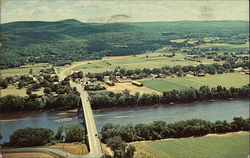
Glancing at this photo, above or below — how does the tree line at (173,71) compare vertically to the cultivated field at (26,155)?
above

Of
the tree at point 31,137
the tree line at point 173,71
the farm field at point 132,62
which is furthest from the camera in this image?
the farm field at point 132,62

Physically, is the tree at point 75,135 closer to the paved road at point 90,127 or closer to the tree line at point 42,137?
the tree line at point 42,137

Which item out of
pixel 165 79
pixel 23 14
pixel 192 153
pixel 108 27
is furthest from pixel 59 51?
pixel 192 153

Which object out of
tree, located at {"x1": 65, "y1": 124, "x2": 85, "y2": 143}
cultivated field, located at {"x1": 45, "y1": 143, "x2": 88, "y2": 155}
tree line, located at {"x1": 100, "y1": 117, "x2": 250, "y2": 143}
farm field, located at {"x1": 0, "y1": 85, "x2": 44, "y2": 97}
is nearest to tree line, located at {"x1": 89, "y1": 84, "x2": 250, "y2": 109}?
farm field, located at {"x1": 0, "y1": 85, "x2": 44, "y2": 97}

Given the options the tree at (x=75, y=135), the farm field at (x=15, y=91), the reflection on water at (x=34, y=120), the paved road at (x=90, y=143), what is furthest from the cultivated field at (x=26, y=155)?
the farm field at (x=15, y=91)

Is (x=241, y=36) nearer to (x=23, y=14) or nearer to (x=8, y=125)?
(x=23, y=14)

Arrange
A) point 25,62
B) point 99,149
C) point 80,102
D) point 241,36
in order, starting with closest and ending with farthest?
point 99,149
point 80,102
point 25,62
point 241,36

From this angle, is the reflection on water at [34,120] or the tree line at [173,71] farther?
the tree line at [173,71]
